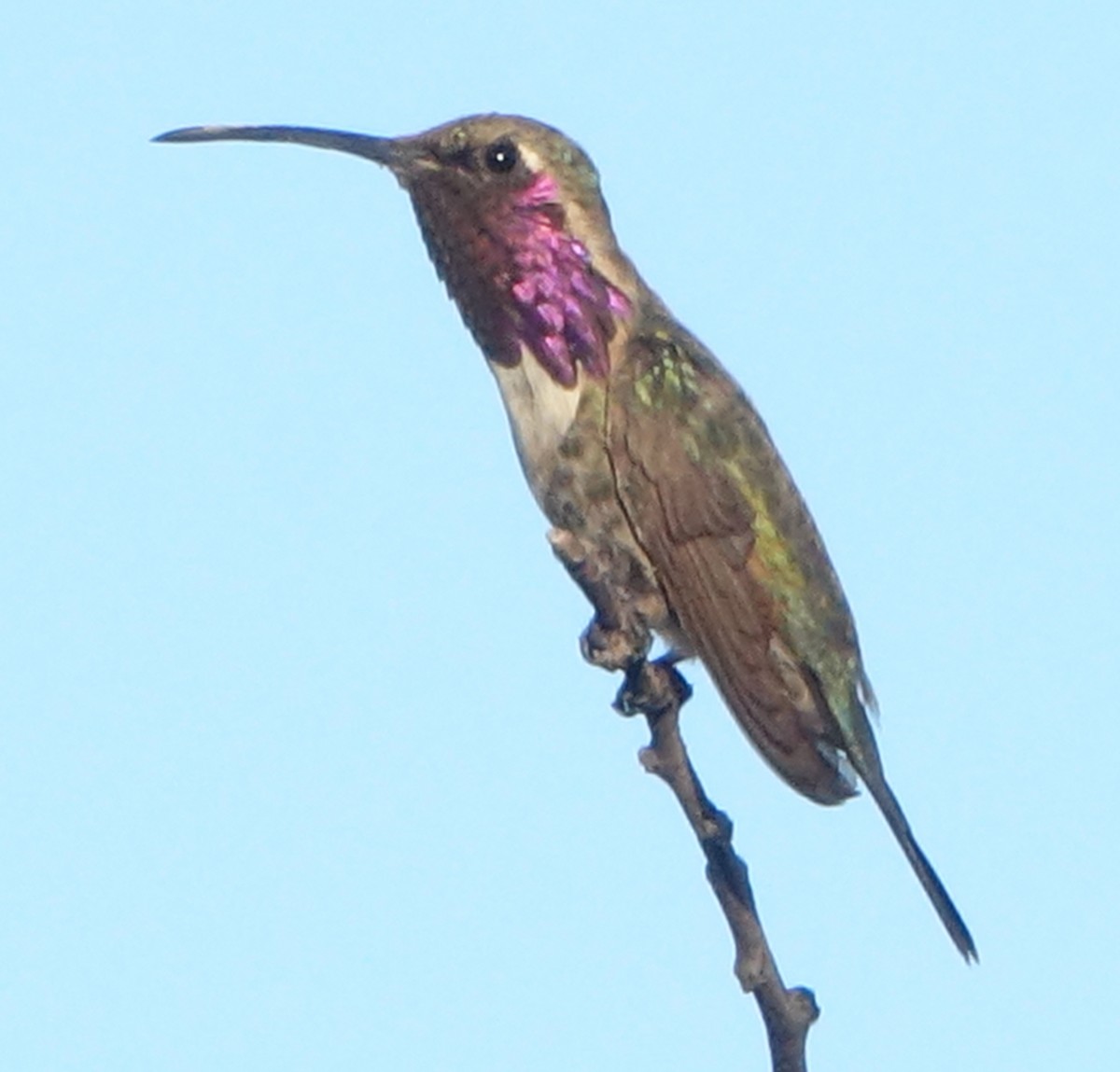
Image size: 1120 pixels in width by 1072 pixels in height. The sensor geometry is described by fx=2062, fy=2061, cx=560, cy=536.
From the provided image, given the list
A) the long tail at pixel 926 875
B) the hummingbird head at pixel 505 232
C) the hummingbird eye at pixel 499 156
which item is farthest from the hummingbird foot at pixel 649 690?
the hummingbird eye at pixel 499 156

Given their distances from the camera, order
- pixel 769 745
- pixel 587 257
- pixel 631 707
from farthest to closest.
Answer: pixel 587 257 → pixel 769 745 → pixel 631 707

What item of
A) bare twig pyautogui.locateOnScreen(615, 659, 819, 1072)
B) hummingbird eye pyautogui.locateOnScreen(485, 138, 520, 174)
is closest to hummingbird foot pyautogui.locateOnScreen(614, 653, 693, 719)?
bare twig pyautogui.locateOnScreen(615, 659, 819, 1072)

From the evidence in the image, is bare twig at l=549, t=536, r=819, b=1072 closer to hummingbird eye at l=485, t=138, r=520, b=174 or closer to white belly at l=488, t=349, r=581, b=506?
white belly at l=488, t=349, r=581, b=506

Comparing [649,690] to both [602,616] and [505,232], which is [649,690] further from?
[505,232]

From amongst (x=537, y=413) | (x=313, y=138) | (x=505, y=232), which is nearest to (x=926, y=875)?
(x=537, y=413)

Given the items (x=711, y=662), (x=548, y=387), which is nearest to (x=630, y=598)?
(x=711, y=662)

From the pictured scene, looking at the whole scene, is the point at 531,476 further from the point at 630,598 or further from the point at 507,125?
the point at 507,125
